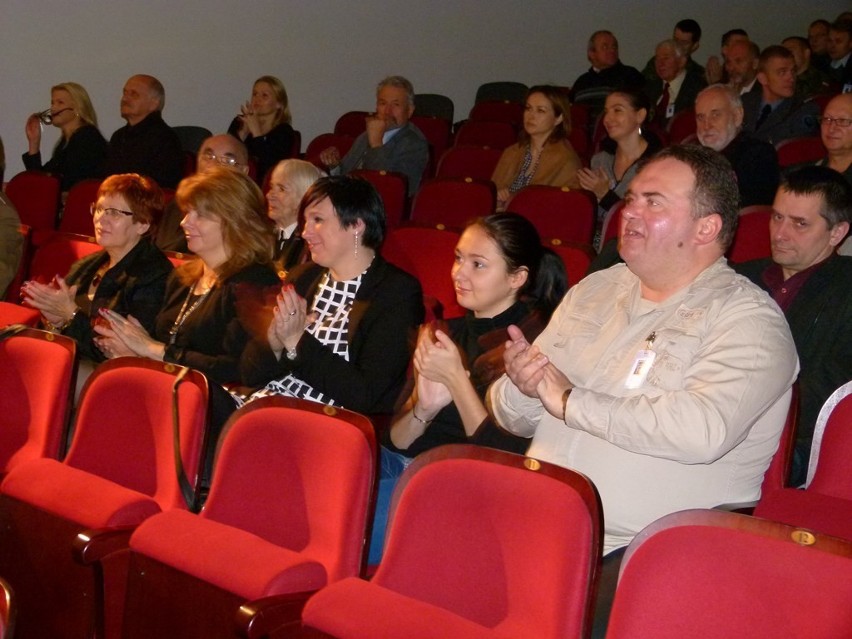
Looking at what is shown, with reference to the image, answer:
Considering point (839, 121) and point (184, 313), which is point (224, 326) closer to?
point (184, 313)

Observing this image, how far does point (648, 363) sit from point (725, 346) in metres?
0.16

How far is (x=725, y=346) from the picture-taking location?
1991 millimetres

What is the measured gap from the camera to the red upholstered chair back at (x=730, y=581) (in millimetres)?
1490

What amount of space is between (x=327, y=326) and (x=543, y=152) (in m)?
2.35

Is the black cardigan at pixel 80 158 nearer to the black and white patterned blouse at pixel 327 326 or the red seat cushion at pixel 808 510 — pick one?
the black and white patterned blouse at pixel 327 326

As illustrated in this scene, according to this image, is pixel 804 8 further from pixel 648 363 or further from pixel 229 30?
pixel 648 363

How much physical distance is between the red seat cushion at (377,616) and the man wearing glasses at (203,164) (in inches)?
110

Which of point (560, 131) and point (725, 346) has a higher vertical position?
point (560, 131)

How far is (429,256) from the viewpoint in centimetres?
392

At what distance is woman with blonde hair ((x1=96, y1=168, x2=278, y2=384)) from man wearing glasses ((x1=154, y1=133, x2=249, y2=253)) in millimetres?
937

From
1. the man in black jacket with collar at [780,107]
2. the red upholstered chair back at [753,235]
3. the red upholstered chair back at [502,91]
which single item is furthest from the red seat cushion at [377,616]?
the red upholstered chair back at [502,91]

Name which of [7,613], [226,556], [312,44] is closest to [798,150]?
[226,556]

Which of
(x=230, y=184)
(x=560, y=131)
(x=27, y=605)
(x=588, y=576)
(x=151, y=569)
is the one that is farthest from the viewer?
(x=560, y=131)

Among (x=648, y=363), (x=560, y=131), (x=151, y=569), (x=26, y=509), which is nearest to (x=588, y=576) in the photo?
(x=648, y=363)
